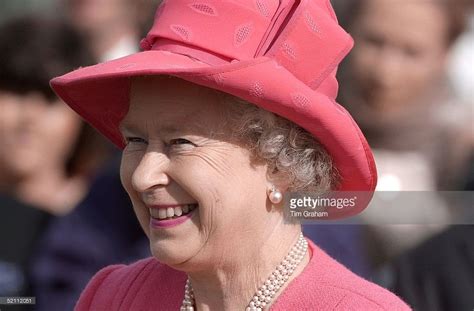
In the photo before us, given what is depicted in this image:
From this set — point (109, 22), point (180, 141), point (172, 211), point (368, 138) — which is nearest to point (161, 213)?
point (172, 211)

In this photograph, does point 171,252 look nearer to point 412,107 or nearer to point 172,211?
point 172,211

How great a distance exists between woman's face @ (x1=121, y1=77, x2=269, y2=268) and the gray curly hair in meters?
0.02

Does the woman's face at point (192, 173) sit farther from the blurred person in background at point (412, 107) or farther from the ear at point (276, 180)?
the blurred person in background at point (412, 107)

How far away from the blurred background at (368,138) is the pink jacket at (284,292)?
108 centimetres

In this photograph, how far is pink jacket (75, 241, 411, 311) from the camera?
83.0 inches

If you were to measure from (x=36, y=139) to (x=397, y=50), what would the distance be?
142 centimetres

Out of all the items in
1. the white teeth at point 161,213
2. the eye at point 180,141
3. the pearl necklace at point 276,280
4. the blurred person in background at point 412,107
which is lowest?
the blurred person in background at point 412,107

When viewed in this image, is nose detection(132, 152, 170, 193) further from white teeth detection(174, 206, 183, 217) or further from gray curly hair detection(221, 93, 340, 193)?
gray curly hair detection(221, 93, 340, 193)

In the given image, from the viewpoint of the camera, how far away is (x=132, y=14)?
12.6 feet

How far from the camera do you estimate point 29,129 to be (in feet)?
13.0

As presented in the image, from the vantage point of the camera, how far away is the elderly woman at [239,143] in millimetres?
2055

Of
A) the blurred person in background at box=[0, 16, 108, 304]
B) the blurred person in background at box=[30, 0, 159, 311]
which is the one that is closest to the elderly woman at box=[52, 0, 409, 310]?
the blurred person in background at box=[30, 0, 159, 311]

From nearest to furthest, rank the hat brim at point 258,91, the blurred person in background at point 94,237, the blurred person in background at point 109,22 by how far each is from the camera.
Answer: the hat brim at point 258,91 < the blurred person in background at point 94,237 < the blurred person in background at point 109,22

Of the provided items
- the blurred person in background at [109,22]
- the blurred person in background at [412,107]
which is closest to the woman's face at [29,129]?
the blurred person in background at [109,22]
